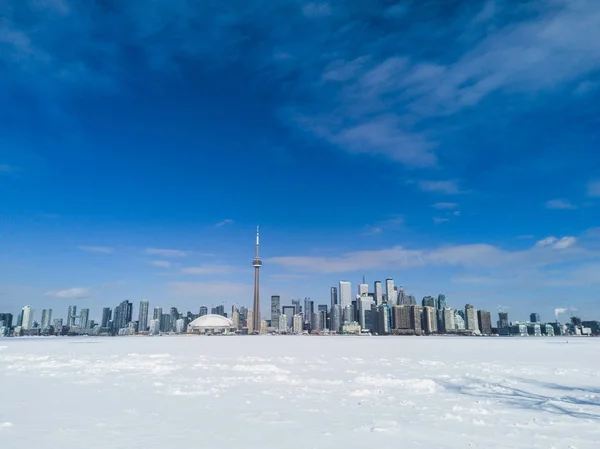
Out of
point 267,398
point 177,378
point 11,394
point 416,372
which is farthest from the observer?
point 416,372

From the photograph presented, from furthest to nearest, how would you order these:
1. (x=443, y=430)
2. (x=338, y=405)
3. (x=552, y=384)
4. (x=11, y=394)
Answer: (x=552, y=384)
(x=11, y=394)
(x=338, y=405)
(x=443, y=430)

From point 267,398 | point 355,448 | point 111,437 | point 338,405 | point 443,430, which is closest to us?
point 355,448

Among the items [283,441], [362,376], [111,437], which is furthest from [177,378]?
[283,441]

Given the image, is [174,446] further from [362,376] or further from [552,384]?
[552,384]

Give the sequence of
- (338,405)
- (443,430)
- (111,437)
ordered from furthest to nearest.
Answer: (338,405), (443,430), (111,437)

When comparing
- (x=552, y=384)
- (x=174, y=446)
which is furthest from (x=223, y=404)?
(x=552, y=384)

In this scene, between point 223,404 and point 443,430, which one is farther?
point 223,404

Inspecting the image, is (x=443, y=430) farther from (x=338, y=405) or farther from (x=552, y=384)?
(x=552, y=384)

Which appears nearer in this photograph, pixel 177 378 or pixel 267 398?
pixel 267 398
